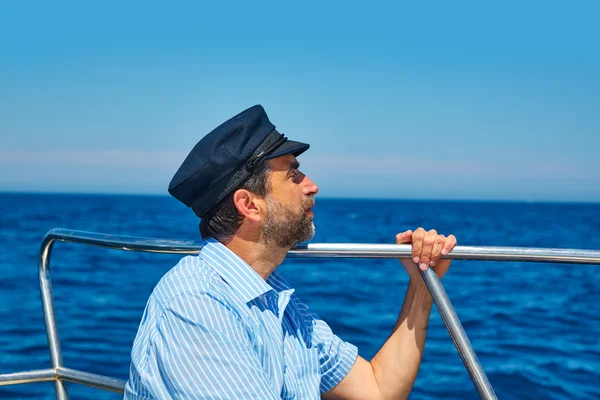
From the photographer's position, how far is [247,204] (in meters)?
1.75

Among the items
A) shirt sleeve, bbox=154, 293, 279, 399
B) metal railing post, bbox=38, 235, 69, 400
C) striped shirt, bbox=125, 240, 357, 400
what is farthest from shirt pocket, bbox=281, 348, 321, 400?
metal railing post, bbox=38, 235, 69, 400

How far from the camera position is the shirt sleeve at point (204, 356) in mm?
1440

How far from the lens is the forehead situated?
1779 mm

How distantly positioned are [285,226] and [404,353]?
22.1 inches

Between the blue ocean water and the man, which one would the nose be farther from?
the blue ocean water

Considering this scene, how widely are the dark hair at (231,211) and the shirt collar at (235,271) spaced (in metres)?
0.06

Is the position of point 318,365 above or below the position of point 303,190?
below

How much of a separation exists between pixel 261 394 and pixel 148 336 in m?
0.27

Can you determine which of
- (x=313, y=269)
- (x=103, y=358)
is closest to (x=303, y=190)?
(x=103, y=358)

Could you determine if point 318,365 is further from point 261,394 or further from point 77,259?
point 77,259

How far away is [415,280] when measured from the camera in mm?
2016

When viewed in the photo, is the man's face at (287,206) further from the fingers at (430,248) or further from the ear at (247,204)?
the fingers at (430,248)

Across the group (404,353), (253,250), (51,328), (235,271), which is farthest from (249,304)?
(51,328)

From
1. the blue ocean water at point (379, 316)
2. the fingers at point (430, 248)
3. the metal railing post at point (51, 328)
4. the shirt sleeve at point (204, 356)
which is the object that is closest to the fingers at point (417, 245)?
the fingers at point (430, 248)
